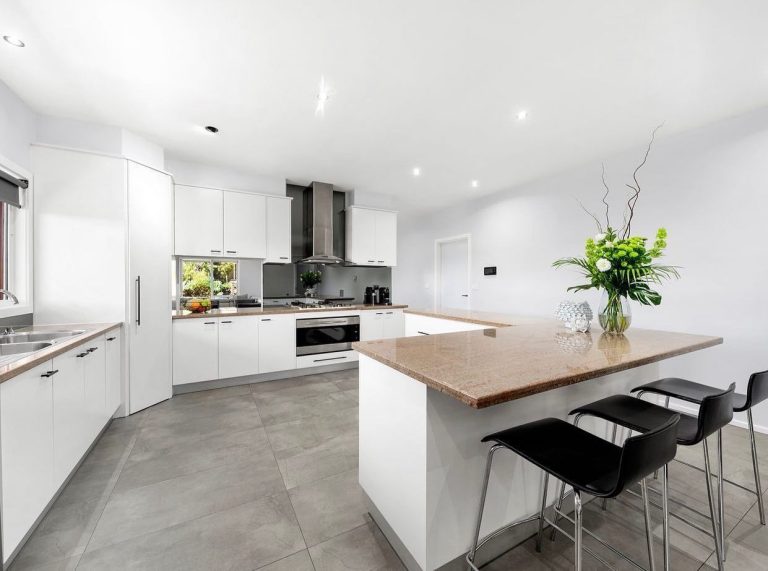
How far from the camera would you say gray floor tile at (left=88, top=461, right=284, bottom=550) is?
150 centimetres

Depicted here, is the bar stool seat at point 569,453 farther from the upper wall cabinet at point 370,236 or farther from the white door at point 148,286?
the upper wall cabinet at point 370,236

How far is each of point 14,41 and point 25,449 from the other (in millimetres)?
2191

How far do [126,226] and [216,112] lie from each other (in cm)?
121

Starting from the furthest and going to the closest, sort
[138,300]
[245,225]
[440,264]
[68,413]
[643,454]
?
1. [440,264]
2. [245,225]
3. [138,300]
4. [68,413]
5. [643,454]

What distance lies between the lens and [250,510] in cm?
162

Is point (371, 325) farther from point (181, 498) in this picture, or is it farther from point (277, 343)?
point (181, 498)

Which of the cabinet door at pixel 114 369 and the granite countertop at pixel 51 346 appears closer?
the granite countertop at pixel 51 346

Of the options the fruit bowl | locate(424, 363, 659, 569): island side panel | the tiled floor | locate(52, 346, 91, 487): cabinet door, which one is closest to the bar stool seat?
locate(424, 363, 659, 569): island side panel

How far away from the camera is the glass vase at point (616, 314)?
1.82m

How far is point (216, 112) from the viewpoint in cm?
255

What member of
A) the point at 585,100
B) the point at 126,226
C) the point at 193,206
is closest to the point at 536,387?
the point at 585,100

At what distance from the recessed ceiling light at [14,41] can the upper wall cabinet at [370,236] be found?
10.4 ft

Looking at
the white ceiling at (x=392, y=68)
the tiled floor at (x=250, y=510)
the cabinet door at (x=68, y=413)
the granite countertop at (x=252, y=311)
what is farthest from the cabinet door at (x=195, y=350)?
the white ceiling at (x=392, y=68)

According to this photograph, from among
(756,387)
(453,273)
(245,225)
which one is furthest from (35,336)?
(453,273)
